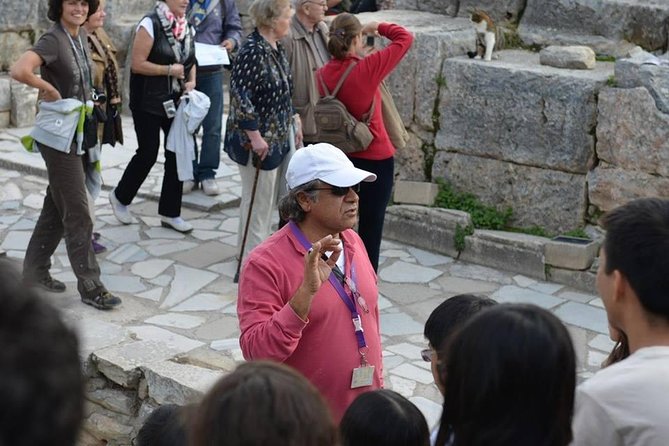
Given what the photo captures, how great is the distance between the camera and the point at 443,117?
7309 millimetres

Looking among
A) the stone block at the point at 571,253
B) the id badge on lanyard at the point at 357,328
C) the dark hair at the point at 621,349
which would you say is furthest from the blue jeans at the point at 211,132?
the dark hair at the point at 621,349

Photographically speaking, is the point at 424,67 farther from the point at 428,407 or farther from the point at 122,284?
the point at 428,407

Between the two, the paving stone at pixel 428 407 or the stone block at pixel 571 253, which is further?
the stone block at pixel 571 253

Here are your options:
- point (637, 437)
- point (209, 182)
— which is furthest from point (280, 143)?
point (637, 437)

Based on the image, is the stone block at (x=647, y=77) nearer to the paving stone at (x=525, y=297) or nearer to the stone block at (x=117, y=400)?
the paving stone at (x=525, y=297)

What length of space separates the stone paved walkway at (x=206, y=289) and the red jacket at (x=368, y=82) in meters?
0.98

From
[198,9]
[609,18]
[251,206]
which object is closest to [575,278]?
[609,18]

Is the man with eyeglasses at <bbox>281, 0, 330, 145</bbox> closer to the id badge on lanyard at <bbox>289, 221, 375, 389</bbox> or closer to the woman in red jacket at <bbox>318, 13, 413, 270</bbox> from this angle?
the woman in red jacket at <bbox>318, 13, 413, 270</bbox>

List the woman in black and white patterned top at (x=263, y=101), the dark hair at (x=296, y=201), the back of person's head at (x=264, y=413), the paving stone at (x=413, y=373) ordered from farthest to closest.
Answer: the woman in black and white patterned top at (x=263, y=101) < the paving stone at (x=413, y=373) < the dark hair at (x=296, y=201) < the back of person's head at (x=264, y=413)

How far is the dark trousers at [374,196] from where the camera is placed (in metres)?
5.89

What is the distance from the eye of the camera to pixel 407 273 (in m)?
6.82

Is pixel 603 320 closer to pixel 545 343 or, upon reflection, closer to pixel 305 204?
pixel 305 204

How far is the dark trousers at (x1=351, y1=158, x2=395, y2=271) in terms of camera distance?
5.89 meters

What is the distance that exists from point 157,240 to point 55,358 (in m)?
5.91
